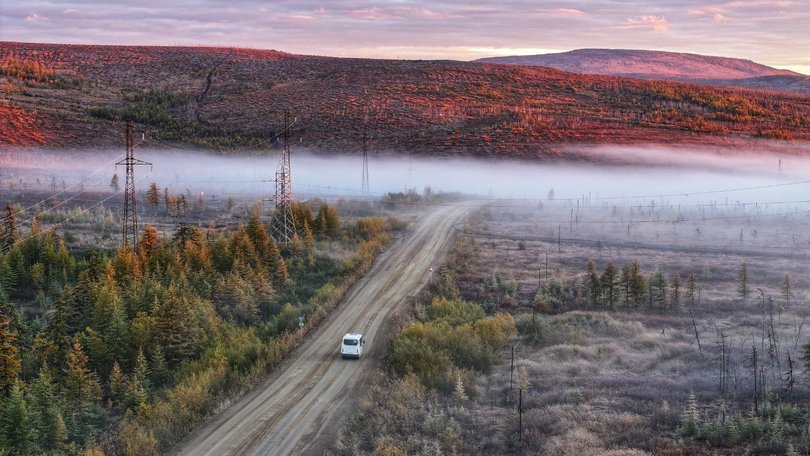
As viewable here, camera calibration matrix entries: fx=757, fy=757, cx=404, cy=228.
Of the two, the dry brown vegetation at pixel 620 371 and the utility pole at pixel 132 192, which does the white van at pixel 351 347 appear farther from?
the utility pole at pixel 132 192

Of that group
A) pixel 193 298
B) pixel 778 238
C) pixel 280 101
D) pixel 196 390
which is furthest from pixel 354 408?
pixel 280 101

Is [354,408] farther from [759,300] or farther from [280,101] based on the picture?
[280,101]

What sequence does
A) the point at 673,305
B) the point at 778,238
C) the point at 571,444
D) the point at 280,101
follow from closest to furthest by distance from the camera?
the point at 571,444, the point at 673,305, the point at 778,238, the point at 280,101

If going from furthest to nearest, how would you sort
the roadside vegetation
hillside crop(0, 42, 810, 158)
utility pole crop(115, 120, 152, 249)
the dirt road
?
hillside crop(0, 42, 810, 158), utility pole crop(115, 120, 152, 249), the roadside vegetation, the dirt road

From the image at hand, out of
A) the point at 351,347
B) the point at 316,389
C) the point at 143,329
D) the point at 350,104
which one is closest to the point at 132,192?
the point at 143,329

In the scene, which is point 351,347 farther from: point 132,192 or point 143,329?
point 132,192

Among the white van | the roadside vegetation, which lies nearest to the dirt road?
the white van

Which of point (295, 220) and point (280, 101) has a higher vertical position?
point (280, 101)

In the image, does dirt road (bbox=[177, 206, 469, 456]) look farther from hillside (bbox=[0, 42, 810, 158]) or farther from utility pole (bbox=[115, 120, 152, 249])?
hillside (bbox=[0, 42, 810, 158])
